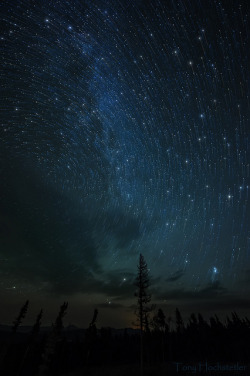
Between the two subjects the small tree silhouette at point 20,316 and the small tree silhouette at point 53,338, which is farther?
the small tree silhouette at point 20,316

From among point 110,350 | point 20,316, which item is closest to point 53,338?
point 20,316

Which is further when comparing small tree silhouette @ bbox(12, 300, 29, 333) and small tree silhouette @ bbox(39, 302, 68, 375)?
small tree silhouette @ bbox(12, 300, 29, 333)

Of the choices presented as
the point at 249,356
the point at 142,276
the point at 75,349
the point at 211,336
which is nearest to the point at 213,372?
the point at 142,276

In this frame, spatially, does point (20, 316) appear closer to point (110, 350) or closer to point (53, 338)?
point (53, 338)

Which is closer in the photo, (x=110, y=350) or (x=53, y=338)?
(x=53, y=338)

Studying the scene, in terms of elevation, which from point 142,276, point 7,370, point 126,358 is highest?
point 142,276

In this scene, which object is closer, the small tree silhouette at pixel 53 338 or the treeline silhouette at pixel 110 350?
the small tree silhouette at pixel 53 338

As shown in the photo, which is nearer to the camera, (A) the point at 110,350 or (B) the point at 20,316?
(B) the point at 20,316

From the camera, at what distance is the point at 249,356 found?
4706 centimetres

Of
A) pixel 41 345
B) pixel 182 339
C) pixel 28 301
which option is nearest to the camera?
pixel 28 301

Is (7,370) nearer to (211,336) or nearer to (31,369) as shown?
(31,369)

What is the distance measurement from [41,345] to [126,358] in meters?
24.3

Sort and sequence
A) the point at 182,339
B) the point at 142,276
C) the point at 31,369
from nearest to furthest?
the point at 142,276
the point at 31,369
the point at 182,339

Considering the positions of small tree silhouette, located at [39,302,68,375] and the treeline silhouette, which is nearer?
small tree silhouette, located at [39,302,68,375]
